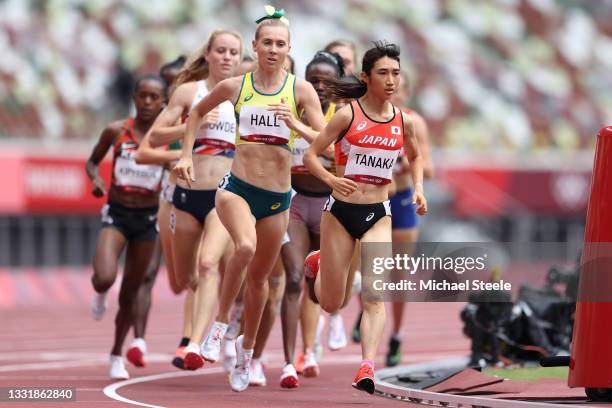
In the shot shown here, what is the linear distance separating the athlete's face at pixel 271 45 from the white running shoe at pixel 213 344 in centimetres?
186

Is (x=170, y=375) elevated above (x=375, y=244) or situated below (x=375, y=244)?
below

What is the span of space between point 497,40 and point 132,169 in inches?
889

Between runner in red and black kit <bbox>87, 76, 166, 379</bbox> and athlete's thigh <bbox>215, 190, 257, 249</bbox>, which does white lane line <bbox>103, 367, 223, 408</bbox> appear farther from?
athlete's thigh <bbox>215, 190, 257, 249</bbox>

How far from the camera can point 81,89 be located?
2506cm

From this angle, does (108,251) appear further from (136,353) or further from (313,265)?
(313,265)

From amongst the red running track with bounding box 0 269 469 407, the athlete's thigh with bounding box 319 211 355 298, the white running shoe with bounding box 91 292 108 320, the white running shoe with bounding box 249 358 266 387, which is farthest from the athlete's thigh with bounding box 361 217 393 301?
the white running shoe with bounding box 91 292 108 320

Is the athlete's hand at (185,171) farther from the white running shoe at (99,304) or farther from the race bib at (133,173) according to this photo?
the white running shoe at (99,304)

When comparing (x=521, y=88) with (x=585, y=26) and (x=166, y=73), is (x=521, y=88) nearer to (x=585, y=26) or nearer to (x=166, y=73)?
(x=585, y=26)

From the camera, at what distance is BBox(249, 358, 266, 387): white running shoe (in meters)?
10.8

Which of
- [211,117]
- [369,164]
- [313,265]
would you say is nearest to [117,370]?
[211,117]

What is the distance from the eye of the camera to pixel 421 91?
3014 centimetres

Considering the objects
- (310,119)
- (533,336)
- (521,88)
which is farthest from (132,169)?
(521,88)

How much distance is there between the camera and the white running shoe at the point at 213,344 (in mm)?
9633

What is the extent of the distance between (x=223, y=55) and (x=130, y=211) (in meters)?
1.81
